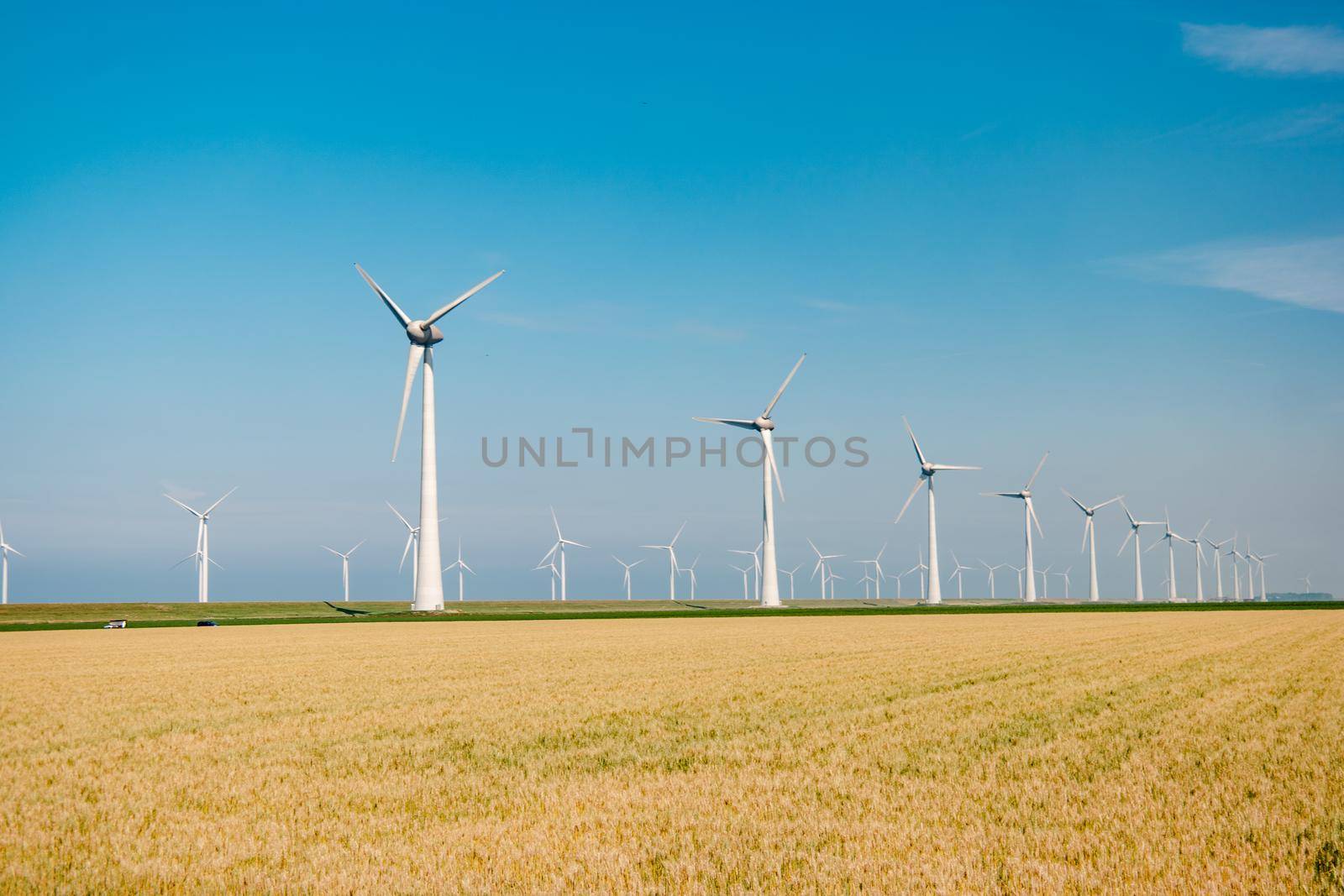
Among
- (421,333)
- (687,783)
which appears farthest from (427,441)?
(687,783)

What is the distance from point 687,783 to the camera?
13.0 meters

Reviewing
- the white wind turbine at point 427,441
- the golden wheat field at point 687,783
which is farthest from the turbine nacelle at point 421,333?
the golden wheat field at point 687,783

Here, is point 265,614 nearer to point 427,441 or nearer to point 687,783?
point 427,441

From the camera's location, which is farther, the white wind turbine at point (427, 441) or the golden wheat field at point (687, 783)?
the white wind turbine at point (427, 441)

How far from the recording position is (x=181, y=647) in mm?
52500

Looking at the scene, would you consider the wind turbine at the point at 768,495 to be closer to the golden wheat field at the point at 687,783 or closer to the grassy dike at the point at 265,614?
the grassy dike at the point at 265,614

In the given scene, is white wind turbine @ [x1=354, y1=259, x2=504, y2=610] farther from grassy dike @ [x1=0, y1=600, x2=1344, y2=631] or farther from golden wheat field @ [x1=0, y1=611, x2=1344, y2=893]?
golden wheat field @ [x1=0, y1=611, x2=1344, y2=893]

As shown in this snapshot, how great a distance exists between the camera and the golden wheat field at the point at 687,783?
9281 millimetres

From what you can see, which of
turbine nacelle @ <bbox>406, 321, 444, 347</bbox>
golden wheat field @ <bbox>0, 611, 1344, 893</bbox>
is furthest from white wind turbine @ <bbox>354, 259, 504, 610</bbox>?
golden wheat field @ <bbox>0, 611, 1344, 893</bbox>

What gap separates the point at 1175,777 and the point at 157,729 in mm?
16803

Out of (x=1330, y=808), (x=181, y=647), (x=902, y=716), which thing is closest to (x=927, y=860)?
(x=1330, y=808)

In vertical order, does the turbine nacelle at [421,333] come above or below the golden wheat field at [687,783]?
above

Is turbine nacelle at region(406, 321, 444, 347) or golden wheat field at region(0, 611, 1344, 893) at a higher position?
turbine nacelle at region(406, 321, 444, 347)

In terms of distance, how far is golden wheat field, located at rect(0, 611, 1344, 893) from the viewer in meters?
9.28
